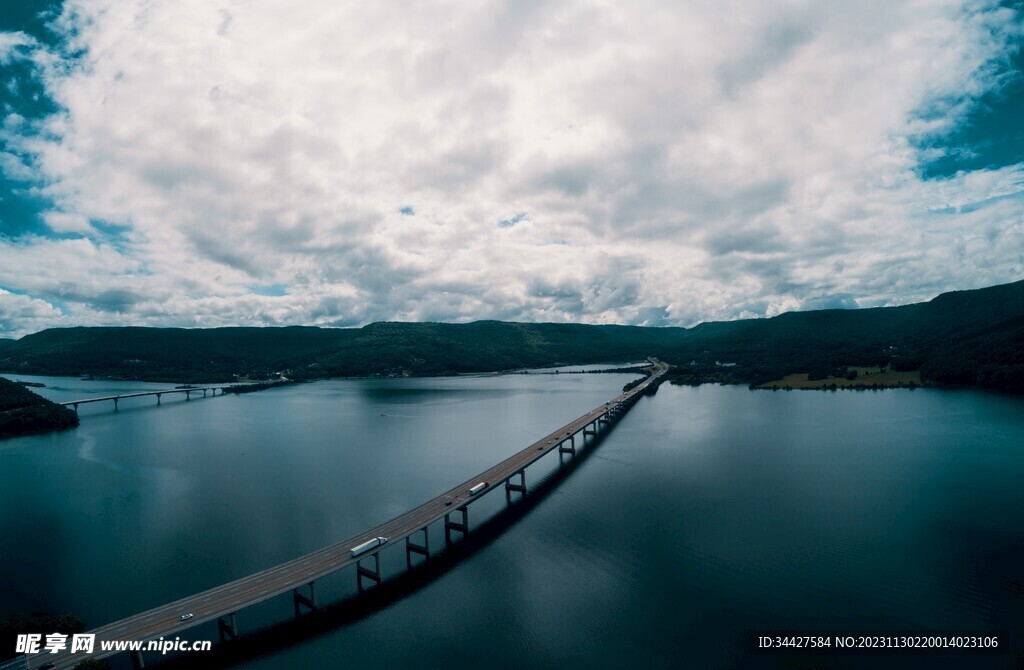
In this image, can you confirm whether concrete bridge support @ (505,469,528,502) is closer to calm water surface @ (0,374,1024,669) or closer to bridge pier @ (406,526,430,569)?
calm water surface @ (0,374,1024,669)

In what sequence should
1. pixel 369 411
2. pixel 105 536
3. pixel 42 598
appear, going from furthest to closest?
pixel 369 411
pixel 105 536
pixel 42 598

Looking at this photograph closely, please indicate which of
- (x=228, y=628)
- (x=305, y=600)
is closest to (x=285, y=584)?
(x=305, y=600)

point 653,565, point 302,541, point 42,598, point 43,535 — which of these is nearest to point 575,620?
point 653,565

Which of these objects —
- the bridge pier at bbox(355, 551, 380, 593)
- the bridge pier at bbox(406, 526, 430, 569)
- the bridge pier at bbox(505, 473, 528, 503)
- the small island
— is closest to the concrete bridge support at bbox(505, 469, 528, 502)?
the bridge pier at bbox(505, 473, 528, 503)

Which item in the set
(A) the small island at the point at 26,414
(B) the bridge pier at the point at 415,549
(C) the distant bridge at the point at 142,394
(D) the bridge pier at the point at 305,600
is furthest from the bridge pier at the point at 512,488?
(C) the distant bridge at the point at 142,394

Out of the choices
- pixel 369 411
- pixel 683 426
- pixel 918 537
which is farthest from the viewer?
pixel 369 411

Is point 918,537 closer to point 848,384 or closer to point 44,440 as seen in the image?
point 848,384
